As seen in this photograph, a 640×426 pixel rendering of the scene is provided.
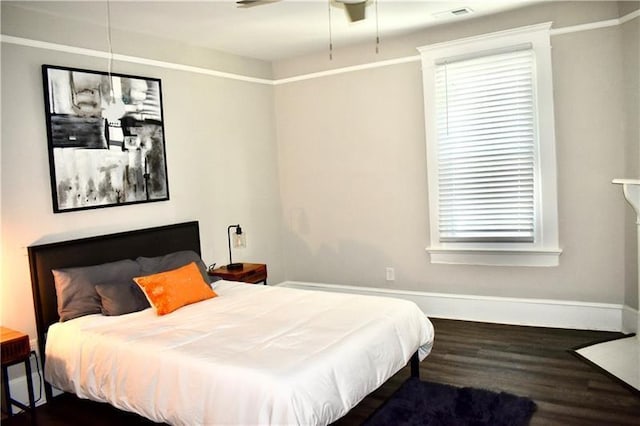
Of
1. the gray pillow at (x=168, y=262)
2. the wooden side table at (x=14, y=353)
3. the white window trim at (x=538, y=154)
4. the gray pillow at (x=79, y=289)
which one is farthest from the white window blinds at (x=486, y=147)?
the wooden side table at (x=14, y=353)

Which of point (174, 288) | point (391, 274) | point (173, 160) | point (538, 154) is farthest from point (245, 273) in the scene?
point (538, 154)

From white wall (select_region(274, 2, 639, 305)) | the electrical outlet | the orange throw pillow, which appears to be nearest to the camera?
the orange throw pillow

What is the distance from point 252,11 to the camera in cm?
400

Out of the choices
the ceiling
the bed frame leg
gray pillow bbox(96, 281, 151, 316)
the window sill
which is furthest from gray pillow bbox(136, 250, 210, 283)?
the window sill

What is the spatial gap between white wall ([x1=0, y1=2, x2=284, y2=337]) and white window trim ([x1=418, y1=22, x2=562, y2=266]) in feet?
6.09

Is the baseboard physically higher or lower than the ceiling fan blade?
lower

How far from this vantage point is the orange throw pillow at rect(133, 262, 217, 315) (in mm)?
3629

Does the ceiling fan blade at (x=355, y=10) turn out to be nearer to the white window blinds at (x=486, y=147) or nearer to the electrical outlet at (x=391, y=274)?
Answer: the white window blinds at (x=486, y=147)

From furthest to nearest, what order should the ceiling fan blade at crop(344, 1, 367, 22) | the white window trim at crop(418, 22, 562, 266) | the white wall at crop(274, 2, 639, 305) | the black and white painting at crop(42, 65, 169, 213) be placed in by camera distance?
1. the white window trim at crop(418, 22, 562, 266)
2. the white wall at crop(274, 2, 639, 305)
3. the black and white painting at crop(42, 65, 169, 213)
4. the ceiling fan blade at crop(344, 1, 367, 22)

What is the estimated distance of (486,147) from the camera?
4.62 m

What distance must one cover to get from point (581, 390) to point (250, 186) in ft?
11.7

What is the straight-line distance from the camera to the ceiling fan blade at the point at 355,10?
332cm

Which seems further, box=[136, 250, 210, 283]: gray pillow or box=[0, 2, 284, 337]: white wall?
box=[136, 250, 210, 283]: gray pillow

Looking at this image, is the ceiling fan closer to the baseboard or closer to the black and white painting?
the black and white painting
